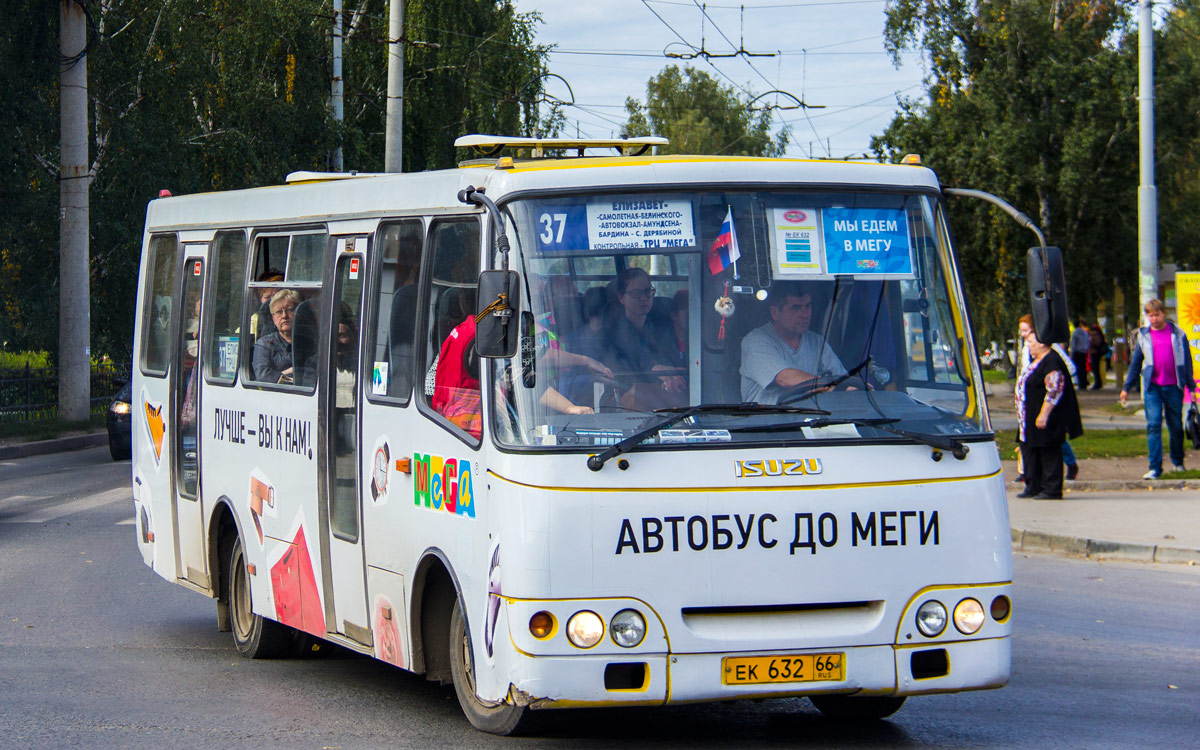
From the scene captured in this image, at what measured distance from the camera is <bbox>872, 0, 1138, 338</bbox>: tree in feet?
132

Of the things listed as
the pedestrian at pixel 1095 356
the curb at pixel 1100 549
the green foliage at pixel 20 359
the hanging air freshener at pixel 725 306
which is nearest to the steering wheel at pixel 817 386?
the hanging air freshener at pixel 725 306

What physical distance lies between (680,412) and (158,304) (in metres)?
5.50

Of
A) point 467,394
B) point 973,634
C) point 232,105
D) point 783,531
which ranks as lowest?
point 973,634

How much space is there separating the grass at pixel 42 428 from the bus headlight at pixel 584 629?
73.5 feet

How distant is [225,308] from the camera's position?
921 centimetres

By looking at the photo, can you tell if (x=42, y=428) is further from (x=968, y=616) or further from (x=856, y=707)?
(x=968, y=616)

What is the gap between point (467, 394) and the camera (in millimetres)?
6289

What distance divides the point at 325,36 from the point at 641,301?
111 feet

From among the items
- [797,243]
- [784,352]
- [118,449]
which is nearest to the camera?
[784,352]

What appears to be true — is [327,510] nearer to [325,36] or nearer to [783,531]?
[783,531]

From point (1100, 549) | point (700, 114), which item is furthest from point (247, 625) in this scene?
point (700, 114)

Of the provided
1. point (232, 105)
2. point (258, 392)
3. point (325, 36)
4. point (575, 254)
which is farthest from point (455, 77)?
point (575, 254)

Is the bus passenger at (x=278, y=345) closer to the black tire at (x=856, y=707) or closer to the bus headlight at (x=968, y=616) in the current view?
the black tire at (x=856, y=707)

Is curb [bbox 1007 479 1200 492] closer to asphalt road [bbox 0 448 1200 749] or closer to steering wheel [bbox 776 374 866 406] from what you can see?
asphalt road [bbox 0 448 1200 749]
